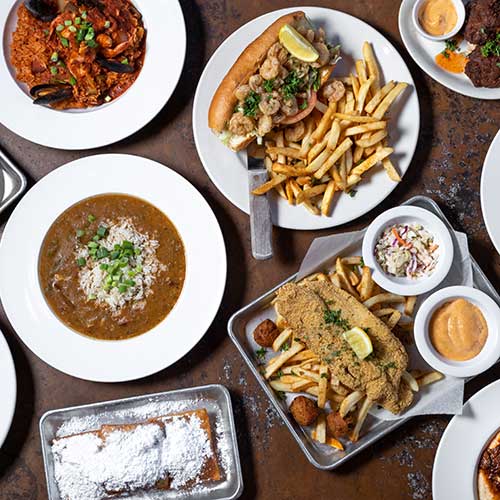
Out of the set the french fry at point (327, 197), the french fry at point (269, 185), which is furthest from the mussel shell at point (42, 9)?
the french fry at point (327, 197)

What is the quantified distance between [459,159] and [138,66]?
210 centimetres

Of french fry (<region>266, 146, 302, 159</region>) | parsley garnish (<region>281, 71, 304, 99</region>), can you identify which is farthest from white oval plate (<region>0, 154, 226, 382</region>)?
parsley garnish (<region>281, 71, 304, 99</region>)

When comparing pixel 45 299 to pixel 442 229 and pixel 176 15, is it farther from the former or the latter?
pixel 442 229

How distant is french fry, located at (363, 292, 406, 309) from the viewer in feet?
14.1

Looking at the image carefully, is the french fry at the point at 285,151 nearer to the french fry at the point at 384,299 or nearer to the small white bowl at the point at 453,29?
the french fry at the point at 384,299

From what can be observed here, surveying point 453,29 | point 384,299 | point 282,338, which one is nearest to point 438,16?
point 453,29

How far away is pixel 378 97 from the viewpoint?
4340 millimetres

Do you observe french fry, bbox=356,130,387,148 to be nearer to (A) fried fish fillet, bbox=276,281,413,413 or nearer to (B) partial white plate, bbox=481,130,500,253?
(B) partial white plate, bbox=481,130,500,253

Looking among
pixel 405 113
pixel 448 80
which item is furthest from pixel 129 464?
pixel 448 80

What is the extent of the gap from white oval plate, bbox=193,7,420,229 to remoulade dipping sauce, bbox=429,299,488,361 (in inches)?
30.5

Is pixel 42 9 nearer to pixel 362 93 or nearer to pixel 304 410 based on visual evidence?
pixel 362 93

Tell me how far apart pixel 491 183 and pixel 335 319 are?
127cm

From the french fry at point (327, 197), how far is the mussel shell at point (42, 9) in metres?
1.99

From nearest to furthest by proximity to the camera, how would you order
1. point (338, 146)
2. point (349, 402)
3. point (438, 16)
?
1. point (349, 402)
2. point (338, 146)
3. point (438, 16)
